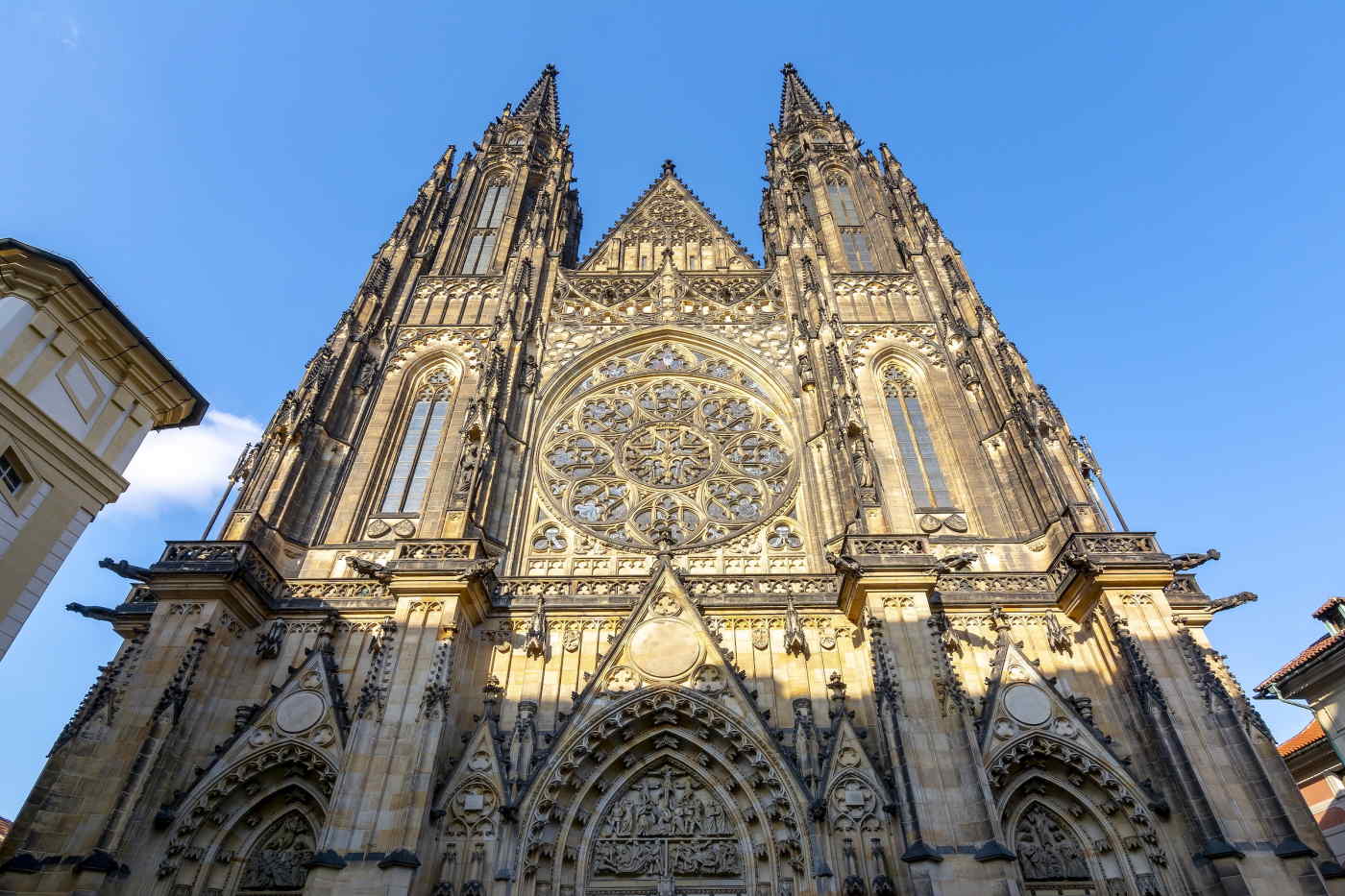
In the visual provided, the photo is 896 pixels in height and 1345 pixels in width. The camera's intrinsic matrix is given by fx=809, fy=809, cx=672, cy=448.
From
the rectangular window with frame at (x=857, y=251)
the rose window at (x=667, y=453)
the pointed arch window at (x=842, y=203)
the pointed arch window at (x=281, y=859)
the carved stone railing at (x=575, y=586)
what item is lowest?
the pointed arch window at (x=281, y=859)

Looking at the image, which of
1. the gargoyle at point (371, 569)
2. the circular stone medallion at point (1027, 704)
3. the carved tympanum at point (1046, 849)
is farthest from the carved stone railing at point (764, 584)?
the gargoyle at point (371, 569)

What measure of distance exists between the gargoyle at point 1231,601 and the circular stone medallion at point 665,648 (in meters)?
9.31

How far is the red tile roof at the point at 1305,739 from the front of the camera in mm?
16234

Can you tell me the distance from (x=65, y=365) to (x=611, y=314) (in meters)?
11.6

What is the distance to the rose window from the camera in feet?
52.8

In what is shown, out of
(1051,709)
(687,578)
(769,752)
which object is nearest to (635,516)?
(687,578)

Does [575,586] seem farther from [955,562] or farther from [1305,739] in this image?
[1305,739]

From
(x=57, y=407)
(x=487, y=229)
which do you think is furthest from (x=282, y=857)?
(x=487, y=229)

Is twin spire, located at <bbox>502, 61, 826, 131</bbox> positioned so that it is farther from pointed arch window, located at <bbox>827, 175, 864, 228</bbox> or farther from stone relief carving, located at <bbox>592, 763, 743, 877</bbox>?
stone relief carving, located at <bbox>592, 763, 743, 877</bbox>

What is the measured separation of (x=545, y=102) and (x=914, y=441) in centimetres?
2190

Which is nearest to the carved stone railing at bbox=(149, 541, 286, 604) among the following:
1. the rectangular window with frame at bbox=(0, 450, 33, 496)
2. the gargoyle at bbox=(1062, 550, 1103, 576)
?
the rectangular window with frame at bbox=(0, 450, 33, 496)

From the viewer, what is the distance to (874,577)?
1272cm

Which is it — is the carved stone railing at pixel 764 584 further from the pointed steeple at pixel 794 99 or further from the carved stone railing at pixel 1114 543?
the pointed steeple at pixel 794 99

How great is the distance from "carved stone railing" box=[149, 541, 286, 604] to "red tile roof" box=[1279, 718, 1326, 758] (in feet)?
65.0
